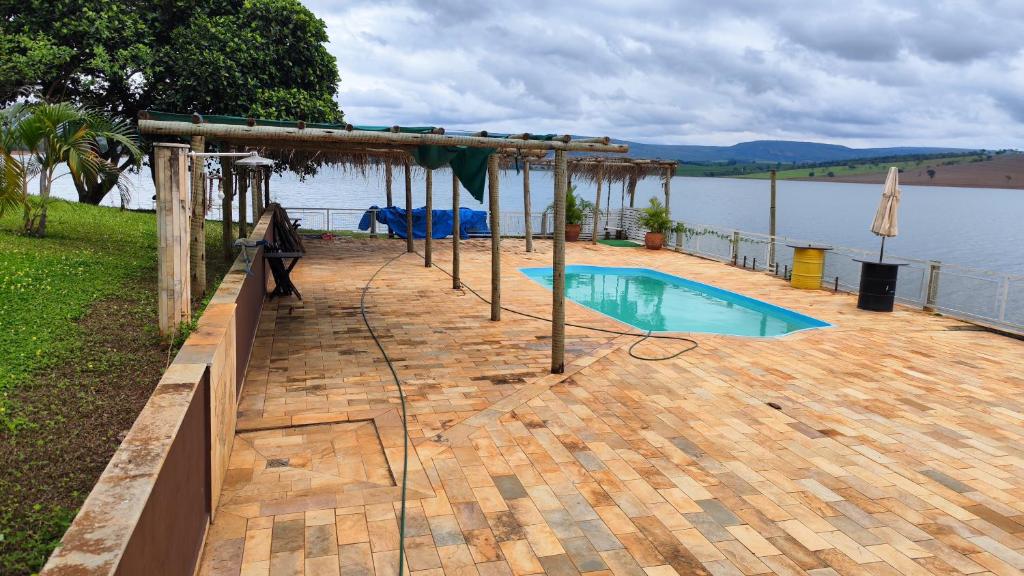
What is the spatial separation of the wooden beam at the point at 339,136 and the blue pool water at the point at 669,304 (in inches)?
146

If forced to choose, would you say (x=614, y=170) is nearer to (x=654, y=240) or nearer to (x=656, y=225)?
(x=656, y=225)

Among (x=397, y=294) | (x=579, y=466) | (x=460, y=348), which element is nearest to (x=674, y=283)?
(x=397, y=294)

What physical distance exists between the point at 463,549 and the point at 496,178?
5.72m

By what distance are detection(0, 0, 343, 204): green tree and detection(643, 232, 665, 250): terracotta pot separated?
330 inches

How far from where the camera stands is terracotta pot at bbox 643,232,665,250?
59.9ft

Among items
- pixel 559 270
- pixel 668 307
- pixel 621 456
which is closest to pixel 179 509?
pixel 621 456

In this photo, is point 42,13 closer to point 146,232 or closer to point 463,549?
point 146,232

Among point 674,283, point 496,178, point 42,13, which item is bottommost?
point 674,283

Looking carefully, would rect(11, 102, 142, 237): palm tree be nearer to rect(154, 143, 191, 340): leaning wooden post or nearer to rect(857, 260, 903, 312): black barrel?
rect(154, 143, 191, 340): leaning wooden post

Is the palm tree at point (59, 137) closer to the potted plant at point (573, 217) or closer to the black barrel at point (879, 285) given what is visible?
the black barrel at point (879, 285)

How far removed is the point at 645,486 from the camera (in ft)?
14.1

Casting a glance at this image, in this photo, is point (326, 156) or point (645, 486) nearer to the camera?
point (645, 486)

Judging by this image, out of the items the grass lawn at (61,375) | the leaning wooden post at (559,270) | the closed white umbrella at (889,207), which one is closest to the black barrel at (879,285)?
the closed white umbrella at (889,207)

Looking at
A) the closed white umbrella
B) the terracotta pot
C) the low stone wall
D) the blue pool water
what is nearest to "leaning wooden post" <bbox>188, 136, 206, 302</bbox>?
the low stone wall
